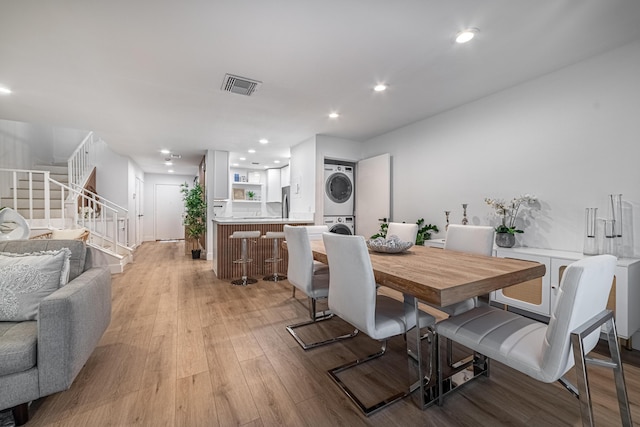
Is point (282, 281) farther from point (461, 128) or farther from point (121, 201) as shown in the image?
point (121, 201)

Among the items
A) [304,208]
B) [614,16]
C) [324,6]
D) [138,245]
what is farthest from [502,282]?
[138,245]

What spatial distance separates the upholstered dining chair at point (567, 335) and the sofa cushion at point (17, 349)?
2.10m

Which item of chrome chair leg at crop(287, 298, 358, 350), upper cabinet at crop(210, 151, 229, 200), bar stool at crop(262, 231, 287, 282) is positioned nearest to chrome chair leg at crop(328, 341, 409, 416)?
chrome chair leg at crop(287, 298, 358, 350)

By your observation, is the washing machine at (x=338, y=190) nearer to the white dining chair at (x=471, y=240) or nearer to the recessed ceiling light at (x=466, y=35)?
the white dining chair at (x=471, y=240)

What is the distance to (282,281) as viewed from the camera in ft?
13.5

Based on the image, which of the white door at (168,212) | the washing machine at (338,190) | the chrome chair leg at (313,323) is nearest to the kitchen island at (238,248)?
the washing machine at (338,190)

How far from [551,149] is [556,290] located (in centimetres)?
137

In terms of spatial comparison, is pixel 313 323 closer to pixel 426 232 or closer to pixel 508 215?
pixel 426 232

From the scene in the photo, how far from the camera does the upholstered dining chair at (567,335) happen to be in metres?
1.01

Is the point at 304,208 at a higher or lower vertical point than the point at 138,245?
higher

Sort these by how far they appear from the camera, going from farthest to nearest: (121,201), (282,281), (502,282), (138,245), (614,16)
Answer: (138,245)
(121,201)
(282,281)
(614,16)
(502,282)

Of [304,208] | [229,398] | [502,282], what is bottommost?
[229,398]

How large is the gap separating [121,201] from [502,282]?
7660 mm

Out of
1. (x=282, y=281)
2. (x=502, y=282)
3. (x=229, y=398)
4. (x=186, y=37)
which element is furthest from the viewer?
(x=282, y=281)
